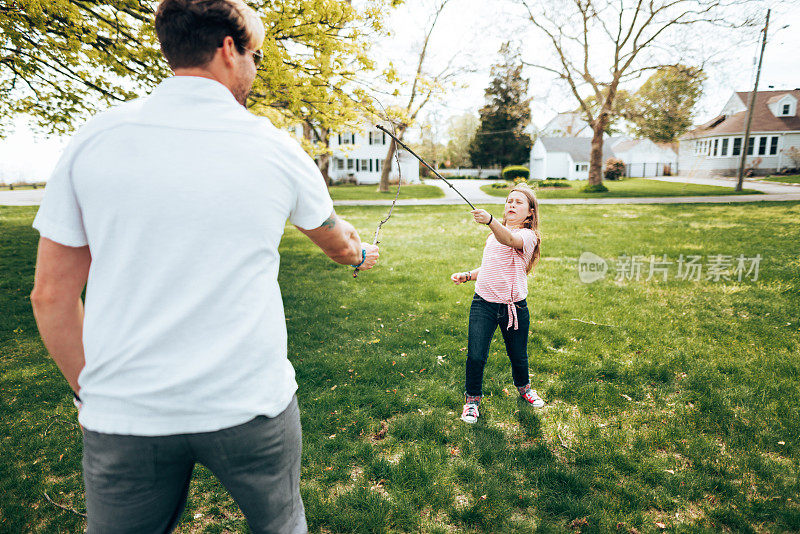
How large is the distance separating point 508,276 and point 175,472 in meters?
2.79

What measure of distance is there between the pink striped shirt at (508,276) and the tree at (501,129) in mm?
47939

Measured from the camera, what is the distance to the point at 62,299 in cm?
120

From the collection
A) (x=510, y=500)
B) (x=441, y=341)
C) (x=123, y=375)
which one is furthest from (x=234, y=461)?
(x=441, y=341)

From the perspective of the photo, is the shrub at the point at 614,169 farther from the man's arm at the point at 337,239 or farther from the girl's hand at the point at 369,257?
the man's arm at the point at 337,239

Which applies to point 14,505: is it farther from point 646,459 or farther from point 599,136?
point 599,136

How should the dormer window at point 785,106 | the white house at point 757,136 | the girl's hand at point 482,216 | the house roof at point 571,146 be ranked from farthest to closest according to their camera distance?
the house roof at point 571,146 < the dormer window at point 785,106 < the white house at point 757,136 < the girl's hand at point 482,216

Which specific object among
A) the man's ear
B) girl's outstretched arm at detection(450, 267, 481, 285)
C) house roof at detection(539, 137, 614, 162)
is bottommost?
girl's outstretched arm at detection(450, 267, 481, 285)

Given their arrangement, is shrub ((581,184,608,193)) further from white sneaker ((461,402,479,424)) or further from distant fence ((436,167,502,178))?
distant fence ((436,167,502,178))

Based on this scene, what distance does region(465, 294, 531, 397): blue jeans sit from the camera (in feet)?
11.8

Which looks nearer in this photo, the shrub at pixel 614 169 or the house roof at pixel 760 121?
the house roof at pixel 760 121

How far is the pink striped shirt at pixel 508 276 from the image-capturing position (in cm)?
355

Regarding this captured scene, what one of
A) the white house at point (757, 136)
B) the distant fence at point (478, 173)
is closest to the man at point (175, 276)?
the white house at point (757, 136)

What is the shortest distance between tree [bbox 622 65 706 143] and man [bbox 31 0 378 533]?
27.5 m

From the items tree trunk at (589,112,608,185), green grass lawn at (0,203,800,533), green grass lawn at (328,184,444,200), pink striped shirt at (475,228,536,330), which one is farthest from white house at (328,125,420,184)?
pink striped shirt at (475,228,536,330)
